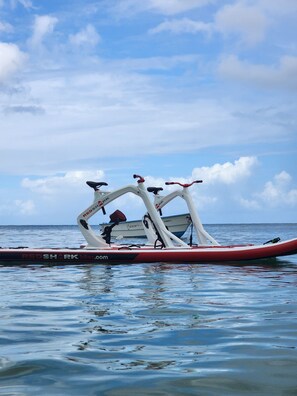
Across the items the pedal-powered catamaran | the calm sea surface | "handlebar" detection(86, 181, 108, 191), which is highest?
"handlebar" detection(86, 181, 108, 191)

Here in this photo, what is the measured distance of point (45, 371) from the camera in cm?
559

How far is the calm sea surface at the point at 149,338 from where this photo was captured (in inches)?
205

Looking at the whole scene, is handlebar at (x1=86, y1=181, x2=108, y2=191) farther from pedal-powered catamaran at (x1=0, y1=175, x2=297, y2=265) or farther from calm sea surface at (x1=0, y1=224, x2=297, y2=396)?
calm sea surface at (x1=0, y1=224, x2=297, y2=396)

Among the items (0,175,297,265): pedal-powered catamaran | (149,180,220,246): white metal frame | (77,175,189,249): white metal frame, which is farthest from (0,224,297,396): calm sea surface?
(149,180,220,246): white metal frame

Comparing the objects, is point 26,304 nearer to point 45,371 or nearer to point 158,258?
point 45,371

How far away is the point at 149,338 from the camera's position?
276 inches

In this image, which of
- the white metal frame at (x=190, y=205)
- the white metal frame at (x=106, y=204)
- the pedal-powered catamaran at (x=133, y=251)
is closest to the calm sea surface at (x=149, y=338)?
the pedal-powered catamaran at (x=133, y=251)

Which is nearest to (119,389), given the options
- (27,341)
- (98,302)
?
(27,341)

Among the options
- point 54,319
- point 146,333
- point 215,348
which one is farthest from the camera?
point 54,319

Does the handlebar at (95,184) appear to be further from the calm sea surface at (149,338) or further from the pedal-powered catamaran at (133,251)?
the calm sea surface at (149,338)

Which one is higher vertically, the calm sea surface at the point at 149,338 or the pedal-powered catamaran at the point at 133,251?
the pedal-powered catamaran at the point at 133,251

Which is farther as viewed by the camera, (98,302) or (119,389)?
(98,302)

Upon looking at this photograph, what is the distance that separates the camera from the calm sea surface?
17.1 ft

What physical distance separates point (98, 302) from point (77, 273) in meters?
5.90
